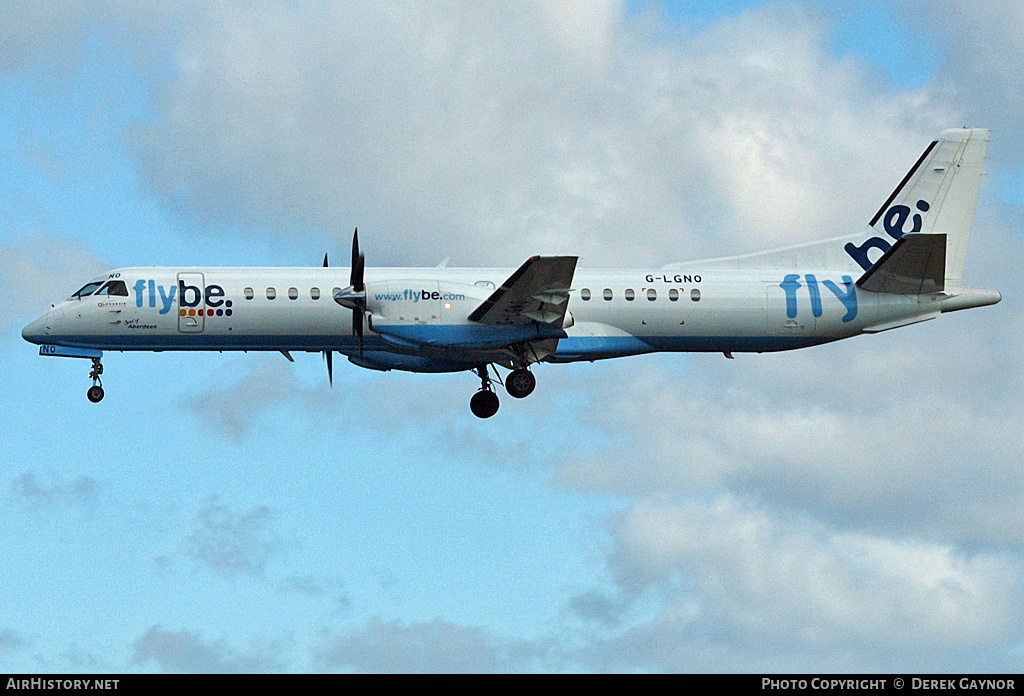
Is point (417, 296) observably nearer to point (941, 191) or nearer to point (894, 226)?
point (894, 226)

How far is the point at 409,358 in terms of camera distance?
38125mm

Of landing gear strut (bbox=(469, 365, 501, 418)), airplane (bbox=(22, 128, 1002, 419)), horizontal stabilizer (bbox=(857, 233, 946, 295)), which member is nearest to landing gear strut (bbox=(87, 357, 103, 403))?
airplane (bbox=(22, 128, 1002, 419))

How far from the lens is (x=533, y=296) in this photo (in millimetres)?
33750

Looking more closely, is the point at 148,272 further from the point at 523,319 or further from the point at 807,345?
the point at 807,345

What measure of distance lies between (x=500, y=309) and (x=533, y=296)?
92 centimetres

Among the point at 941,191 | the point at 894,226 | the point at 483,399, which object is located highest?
the point at 941,191

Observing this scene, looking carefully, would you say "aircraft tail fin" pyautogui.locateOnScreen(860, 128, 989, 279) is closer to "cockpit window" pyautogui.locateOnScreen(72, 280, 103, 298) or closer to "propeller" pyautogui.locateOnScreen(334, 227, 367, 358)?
"propeller" pyautogui.locateOnScreen(334, 227, 367, 358)

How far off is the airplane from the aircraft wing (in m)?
0.04

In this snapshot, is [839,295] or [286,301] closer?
[286,301]

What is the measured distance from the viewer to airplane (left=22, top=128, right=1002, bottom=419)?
113ft

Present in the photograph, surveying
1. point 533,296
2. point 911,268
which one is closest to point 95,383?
point 533,296

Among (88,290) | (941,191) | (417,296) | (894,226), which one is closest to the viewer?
(417,296)

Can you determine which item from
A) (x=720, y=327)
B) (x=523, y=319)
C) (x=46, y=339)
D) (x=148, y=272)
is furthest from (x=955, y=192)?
(x=46, y=339)
